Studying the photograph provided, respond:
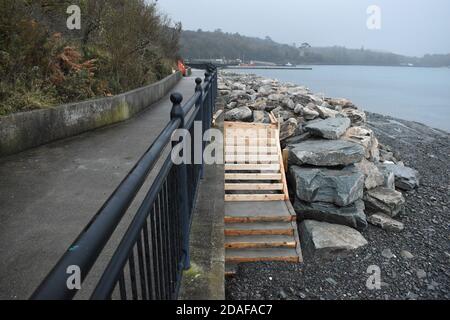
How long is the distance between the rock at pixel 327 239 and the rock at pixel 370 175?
198 centimetres

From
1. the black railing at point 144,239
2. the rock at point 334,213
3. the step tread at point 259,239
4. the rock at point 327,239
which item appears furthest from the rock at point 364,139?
the black railing at point 144,239

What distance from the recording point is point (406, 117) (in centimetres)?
3550

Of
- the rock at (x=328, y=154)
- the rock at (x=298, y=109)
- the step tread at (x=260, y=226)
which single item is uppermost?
the rock at (x=298, y=109)

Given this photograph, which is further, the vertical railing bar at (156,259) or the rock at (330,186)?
the rock at (330,186)

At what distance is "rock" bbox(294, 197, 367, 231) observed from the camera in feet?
22.9

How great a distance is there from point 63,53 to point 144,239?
729 cm

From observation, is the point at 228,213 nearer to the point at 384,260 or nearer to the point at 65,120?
the point at 384,260

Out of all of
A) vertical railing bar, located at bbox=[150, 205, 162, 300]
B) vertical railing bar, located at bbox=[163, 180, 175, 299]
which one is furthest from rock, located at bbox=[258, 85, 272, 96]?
vertical railing bar, located at bbox=[150, 205, 162, 300]

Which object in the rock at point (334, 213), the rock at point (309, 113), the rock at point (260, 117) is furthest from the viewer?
the rock at point (309, 113)

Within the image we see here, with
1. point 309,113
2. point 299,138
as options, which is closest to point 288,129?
point 299,138

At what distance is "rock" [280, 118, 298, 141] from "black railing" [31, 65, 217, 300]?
22.5 feet

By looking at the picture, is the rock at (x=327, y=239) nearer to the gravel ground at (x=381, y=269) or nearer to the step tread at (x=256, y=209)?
the gravel ground at (x=381, y=269)

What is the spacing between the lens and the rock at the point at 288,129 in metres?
10.0

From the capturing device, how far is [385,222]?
7.12m
